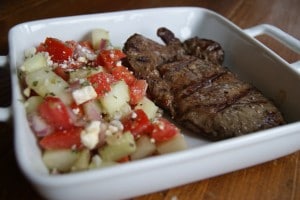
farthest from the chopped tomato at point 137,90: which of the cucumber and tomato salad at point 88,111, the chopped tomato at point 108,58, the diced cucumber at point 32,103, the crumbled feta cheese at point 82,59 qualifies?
the diced cucumber at point 32,103

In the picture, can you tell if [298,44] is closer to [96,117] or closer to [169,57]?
[169,57]

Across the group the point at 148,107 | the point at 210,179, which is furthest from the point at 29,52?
the point at 210,179

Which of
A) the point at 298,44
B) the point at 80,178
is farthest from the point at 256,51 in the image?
the point at 80,178

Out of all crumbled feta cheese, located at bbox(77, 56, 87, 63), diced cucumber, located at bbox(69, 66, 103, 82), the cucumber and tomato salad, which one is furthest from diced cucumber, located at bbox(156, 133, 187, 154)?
crumbled feta cheese, located at bbox(77, 56, 87, 63)

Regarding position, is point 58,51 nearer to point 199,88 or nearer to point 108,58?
point 108,58

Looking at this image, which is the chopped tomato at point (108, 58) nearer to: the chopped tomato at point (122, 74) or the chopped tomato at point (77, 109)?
the chopped tomato at point (122, 74)
